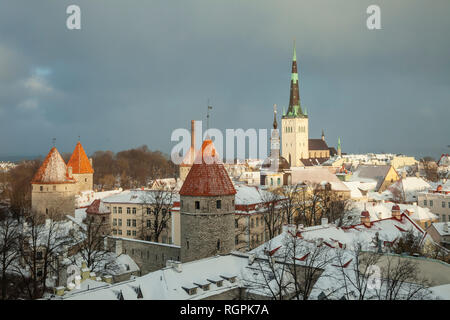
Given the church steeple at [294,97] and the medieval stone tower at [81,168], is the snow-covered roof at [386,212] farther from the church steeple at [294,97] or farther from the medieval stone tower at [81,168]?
the church steeple at [294,97]

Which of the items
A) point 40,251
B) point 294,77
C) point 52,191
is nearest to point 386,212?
point 40,251

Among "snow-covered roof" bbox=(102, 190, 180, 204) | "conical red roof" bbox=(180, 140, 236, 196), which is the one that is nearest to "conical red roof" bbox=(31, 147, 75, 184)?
"snow-covered roof" bbox=(102, 190, 180, 204)

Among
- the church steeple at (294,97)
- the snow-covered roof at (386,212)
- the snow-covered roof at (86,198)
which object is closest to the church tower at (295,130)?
the church steeple at (294,97)

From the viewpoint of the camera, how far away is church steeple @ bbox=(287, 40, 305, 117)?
410ft

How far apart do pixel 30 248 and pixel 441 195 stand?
43.2 m

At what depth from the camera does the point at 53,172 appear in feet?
152

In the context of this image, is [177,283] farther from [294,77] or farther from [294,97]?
[294,97]

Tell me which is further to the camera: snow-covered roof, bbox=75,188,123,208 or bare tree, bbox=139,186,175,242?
snow-covered roof, bbox=75,188,123,208

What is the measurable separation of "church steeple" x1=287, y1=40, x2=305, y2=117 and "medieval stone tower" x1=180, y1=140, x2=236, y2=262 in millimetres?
102782

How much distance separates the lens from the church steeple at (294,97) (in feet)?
410

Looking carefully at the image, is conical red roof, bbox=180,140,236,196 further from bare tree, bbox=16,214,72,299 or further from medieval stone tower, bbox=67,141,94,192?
medieval stone tower, bbox=67,141,94,192

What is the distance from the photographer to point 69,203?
152ft
